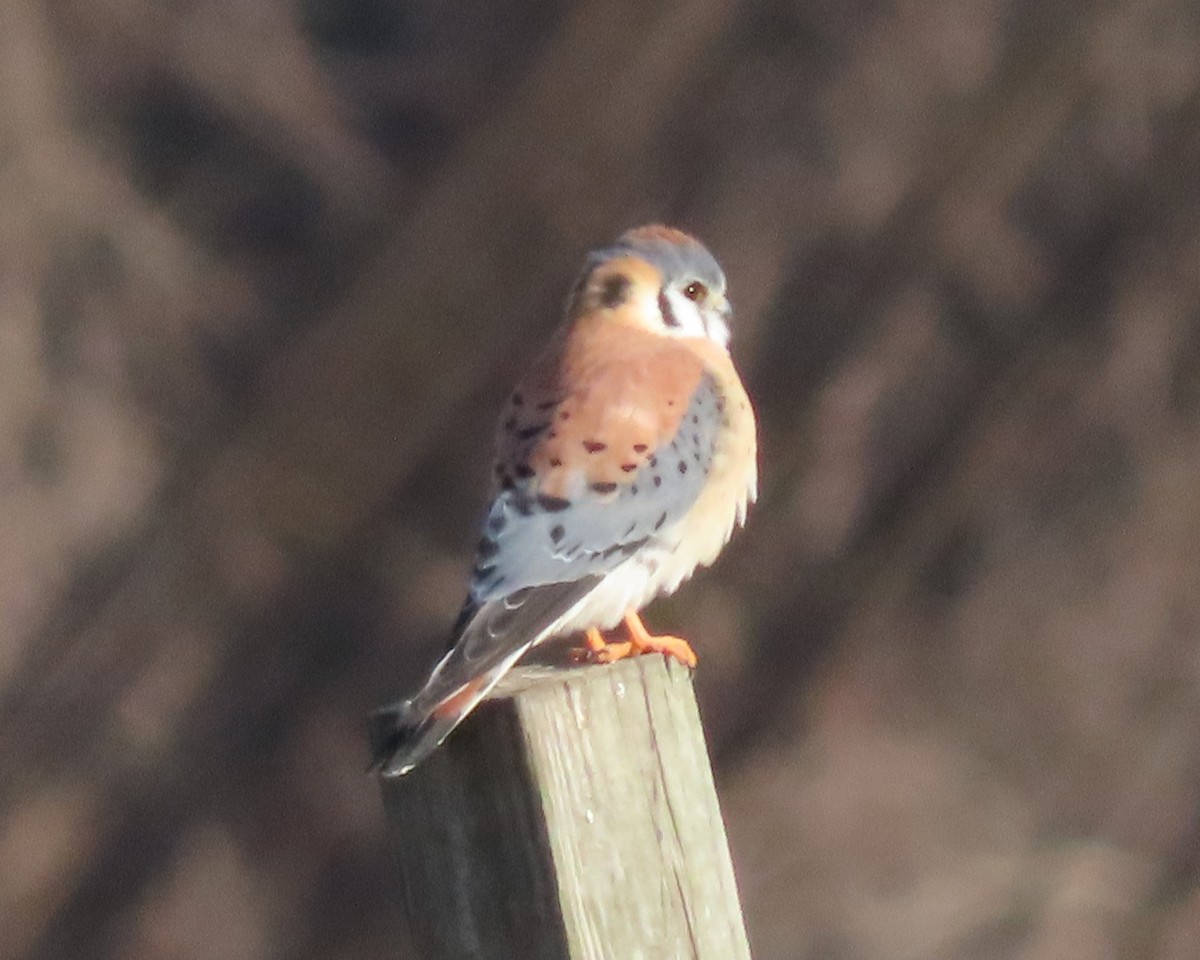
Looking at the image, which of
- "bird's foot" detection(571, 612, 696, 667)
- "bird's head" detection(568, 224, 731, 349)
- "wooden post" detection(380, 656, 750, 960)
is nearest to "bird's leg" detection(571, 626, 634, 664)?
"bird's foot" detection(571, 612, 696, 667)

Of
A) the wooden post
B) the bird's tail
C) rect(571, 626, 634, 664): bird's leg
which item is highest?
rect(571, 626, 634, 664): bird's leg

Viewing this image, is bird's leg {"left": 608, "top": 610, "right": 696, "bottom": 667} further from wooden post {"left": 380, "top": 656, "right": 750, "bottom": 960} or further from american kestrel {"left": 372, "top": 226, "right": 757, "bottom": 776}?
wooden post {"left": 380, "top": 656, "right": 750, "bottom": 960}

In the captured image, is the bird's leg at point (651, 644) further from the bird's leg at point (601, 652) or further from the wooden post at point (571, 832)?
the wooden post at point (571, 832)

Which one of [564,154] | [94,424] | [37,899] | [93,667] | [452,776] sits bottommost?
[452,776]

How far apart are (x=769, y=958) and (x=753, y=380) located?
38.8 inches

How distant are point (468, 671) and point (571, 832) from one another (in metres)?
0.34

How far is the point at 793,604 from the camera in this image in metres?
3.96

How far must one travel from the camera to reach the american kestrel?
96.2 inches

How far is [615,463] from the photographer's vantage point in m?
2.63

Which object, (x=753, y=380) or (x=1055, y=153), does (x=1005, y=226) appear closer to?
(x=1055, y=153)

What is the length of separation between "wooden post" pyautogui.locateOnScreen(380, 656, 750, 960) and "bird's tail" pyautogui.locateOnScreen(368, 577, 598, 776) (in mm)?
23

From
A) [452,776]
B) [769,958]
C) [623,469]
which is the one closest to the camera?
[452,776]

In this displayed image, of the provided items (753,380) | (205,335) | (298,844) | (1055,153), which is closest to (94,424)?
(205,335)

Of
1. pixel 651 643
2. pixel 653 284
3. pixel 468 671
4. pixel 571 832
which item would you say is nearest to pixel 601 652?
pixel 651 643
